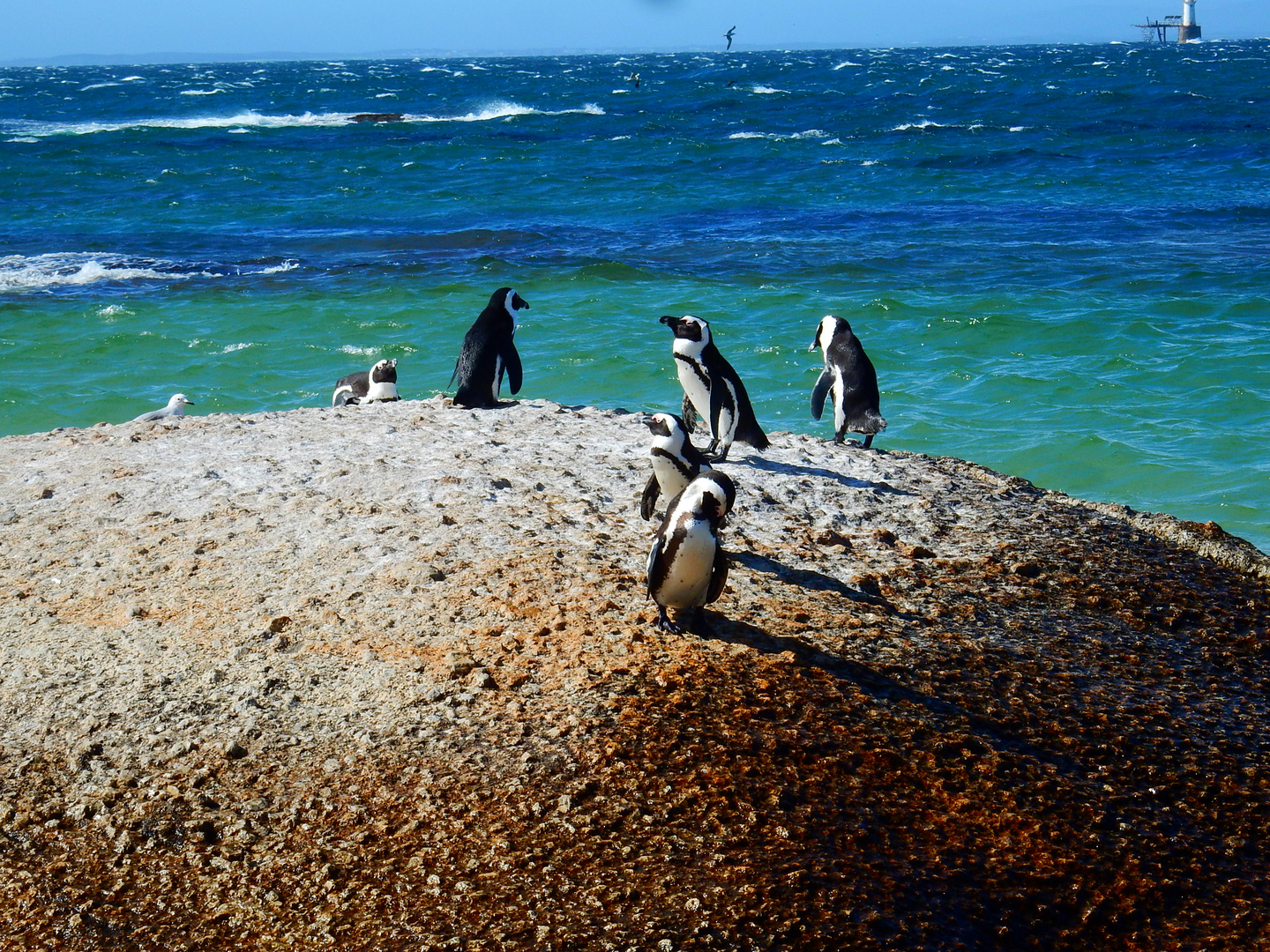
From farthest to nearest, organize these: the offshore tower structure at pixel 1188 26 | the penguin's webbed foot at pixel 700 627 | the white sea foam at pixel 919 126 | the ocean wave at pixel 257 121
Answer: the offshore tower structure at pixel 1188 26
the ocean wave at pixel 257 121
the white sea foam at pixel 919 126
the penguin's webbed foot at pixel 700 627

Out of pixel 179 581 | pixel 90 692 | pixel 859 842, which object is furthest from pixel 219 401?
pixel 859 842

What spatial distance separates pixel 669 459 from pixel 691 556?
3.76 feet

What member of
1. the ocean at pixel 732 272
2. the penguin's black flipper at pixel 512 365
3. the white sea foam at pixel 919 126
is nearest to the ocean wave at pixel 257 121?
the ocean at pixel 732 272

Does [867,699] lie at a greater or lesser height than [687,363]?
lesser

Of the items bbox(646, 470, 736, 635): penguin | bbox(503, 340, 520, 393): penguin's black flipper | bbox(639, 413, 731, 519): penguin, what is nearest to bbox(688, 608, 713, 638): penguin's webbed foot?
bbox(646, 470, 736, 635): penguin

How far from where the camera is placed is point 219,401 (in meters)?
11.3

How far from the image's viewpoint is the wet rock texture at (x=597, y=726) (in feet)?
10.1

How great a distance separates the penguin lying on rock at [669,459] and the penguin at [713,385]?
4.98 ft

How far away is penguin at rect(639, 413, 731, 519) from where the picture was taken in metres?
5.25

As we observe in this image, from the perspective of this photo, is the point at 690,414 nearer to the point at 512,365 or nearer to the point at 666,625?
the point at 512,365

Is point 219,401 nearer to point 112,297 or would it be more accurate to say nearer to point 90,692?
point 112,297

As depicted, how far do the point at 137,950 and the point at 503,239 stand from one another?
16986 millimetres

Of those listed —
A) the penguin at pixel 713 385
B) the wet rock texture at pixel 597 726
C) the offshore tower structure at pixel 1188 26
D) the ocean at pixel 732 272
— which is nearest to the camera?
the wet rock texture at pixel 597 726

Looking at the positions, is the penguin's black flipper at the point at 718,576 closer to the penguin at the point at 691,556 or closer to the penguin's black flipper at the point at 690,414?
the penguin at the point at 691,556
